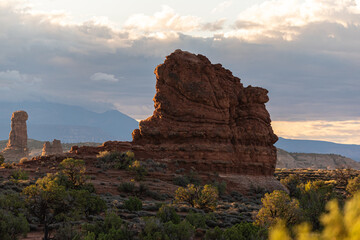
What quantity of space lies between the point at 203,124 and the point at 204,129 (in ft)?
2.47

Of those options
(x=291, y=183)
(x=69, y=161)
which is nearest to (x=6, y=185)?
(x=69, y=161)

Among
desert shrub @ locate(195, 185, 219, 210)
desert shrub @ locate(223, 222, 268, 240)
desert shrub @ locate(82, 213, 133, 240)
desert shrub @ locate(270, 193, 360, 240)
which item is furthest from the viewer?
desert shrub @ locate(195, 185, 219, 210)

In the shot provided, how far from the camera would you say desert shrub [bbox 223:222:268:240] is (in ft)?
50.2

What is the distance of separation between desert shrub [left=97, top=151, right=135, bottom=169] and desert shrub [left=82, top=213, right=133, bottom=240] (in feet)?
75.2

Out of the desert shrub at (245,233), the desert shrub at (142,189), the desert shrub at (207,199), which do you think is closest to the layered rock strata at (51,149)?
the desert shrub at (142,189)

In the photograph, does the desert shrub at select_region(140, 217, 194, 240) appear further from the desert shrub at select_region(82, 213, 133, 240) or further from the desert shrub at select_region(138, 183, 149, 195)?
the desert shrub at select_region(138, 183, 149, 195)

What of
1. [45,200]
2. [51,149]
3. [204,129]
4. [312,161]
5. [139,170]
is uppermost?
[204,129]

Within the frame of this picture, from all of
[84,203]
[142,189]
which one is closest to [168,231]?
[84,203]

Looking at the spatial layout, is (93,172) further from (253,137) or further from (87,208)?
(253,137)

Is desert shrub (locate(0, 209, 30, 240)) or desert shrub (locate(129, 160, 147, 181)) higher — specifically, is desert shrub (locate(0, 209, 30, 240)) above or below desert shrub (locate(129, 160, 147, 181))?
below

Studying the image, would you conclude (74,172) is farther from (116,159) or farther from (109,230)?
(109,230)

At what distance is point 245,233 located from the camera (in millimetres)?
16562

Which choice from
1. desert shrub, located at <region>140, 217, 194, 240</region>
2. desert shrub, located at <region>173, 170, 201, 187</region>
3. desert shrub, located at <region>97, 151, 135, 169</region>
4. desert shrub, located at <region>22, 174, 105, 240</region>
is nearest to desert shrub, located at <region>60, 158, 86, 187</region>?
desert shrub, located at <region>97, 151, 135, 169</region>

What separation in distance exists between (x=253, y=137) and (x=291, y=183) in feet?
26.6
